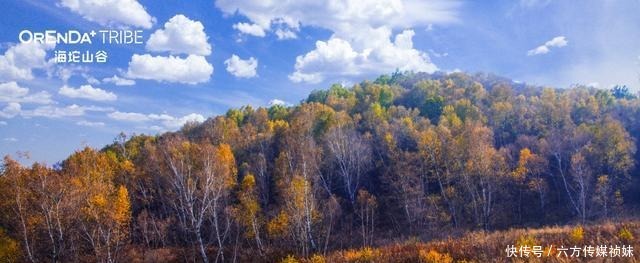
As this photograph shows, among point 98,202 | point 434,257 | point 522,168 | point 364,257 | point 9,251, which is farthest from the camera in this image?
point 522,168

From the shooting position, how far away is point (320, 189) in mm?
50125

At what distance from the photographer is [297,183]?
35.4 meters

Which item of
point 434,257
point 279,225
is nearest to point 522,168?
point 279,225

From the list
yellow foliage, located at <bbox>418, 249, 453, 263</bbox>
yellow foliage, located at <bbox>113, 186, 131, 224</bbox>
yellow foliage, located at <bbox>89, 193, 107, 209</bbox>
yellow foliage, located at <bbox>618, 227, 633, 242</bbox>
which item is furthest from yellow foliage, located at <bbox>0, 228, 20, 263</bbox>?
yellow foliage, located at <bbox>618, 227, 633, 242</bbox>

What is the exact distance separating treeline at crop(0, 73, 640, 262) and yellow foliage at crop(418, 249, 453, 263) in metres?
14.3

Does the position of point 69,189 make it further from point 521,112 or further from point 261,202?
point 521,112

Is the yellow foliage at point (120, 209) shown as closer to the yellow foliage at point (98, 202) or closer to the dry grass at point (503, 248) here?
the yellow foliage at point (98, 202)

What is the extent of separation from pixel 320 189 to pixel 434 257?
31436mm

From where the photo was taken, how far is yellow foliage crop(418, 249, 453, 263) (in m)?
18.2

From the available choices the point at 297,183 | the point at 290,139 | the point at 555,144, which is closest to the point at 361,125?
the point at 290,139

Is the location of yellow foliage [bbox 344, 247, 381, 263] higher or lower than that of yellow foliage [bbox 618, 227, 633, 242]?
lower

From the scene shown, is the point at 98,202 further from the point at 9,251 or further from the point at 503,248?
the point at 503,248

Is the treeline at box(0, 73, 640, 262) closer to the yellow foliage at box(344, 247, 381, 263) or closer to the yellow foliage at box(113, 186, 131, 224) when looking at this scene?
the yellow foliage at box(113, 186, 131, 224)

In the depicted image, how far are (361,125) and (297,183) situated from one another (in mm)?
38340
